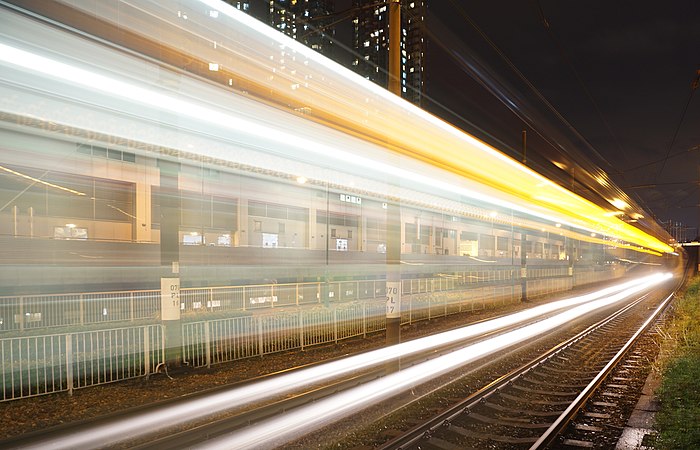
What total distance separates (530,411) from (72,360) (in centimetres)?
831

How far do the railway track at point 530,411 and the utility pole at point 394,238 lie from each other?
2.04m

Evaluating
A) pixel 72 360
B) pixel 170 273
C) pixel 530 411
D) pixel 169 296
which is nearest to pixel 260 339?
pixel 169 296

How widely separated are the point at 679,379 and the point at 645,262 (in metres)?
81.2

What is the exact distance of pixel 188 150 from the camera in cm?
1173

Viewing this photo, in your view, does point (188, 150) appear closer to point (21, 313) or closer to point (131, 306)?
point (131, 306)

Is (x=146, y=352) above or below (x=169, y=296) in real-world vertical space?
below

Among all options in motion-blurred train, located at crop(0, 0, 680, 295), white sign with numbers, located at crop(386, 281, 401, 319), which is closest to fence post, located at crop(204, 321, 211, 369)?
motion-blurred train, located at crop(0, 0, 680, 295)

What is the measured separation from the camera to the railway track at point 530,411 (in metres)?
6.76

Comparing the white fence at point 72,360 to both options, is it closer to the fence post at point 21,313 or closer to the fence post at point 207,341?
the fence post at point 207,341

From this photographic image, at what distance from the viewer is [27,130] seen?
1091 centimetres

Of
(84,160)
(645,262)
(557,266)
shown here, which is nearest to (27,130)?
(84,160)

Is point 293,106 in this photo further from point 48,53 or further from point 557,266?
point 557,266

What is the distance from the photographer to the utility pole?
31.1ft

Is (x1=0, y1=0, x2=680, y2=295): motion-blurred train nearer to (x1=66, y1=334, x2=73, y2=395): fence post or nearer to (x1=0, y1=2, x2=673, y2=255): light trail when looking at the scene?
(x1=0, y1=2, x2=673, y2=255): light trail
